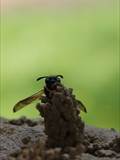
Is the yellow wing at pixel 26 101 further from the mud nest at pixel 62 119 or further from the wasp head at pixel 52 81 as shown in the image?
the mud nest at pixel 62 119

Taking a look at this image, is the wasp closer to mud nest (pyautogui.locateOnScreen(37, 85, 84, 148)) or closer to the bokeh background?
mud nest (pyautogui.locateOnScreen(37, 85, 84, 148))

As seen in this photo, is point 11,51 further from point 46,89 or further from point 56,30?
point 46,89

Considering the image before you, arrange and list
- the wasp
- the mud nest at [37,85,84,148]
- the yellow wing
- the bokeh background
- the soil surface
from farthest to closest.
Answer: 1. the bokeh background
2. the yellow wing
3. the wasp
4. the mud nest at [37,85,84,148]
5. the soil surface

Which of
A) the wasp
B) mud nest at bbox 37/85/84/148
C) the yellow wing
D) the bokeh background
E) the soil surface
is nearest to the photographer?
the soil surface

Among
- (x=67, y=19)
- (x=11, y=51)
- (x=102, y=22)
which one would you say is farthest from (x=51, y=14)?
(x=11, y=51)

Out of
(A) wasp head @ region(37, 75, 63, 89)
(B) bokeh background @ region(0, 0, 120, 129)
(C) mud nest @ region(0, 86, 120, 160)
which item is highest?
(B) bokeh background @ region(0, 0, 120, 129)

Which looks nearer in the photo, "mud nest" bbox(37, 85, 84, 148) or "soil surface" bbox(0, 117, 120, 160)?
"soil surface" bbox(0, 117, 120, 160)

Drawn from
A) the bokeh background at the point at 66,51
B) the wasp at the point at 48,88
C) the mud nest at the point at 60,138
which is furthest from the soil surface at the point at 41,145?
the bokeh background at the point at 66,51

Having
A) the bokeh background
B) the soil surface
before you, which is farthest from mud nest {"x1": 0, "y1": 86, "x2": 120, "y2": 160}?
the bokeh background
